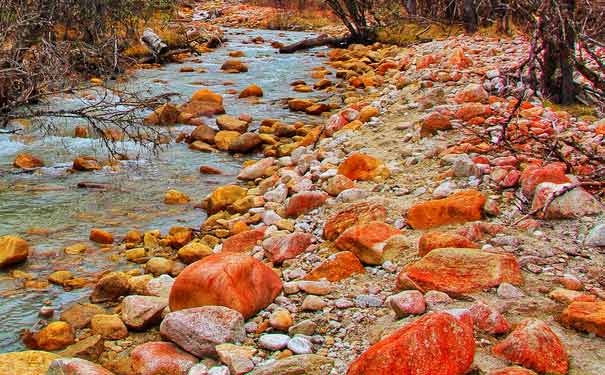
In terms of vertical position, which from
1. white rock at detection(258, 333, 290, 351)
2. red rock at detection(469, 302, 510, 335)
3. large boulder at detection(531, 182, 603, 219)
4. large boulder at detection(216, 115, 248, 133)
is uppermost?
large boulder at detection(531, 182, 603, 219)

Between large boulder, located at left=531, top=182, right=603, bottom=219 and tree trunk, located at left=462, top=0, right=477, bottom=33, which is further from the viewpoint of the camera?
tree trunk, located at left=462, top=0, right=477, bottom=33

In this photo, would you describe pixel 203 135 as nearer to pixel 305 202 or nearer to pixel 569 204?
pixel 305 202

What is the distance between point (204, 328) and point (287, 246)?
1099mm

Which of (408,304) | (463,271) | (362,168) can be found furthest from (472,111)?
(408,304)

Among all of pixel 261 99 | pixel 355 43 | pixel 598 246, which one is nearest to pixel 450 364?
pixel 598 246

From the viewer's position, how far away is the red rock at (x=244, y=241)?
399cm

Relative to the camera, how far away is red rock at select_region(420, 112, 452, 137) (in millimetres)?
5082

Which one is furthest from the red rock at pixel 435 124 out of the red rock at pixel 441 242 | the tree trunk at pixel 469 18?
the tree trunk at pixel 469 18

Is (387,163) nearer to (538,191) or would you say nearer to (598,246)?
(538,191)

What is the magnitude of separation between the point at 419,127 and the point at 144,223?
8.67ft

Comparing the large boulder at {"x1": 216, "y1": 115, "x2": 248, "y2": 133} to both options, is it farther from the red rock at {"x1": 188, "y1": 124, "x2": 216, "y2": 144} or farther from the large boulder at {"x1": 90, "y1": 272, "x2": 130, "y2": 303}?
the large boulder at {"x1": 90, "y1": 272, "x2": 130, "y2": 303}

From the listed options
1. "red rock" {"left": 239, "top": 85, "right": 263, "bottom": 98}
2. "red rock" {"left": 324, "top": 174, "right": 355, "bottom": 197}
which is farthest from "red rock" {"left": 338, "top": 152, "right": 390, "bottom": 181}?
"red rock" {"left": 239, "top": 85, "right": 263, "bottom": 98}

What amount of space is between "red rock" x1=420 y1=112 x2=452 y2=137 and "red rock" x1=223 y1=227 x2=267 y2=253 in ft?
6.17

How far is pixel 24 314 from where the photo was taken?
10.8 feet
